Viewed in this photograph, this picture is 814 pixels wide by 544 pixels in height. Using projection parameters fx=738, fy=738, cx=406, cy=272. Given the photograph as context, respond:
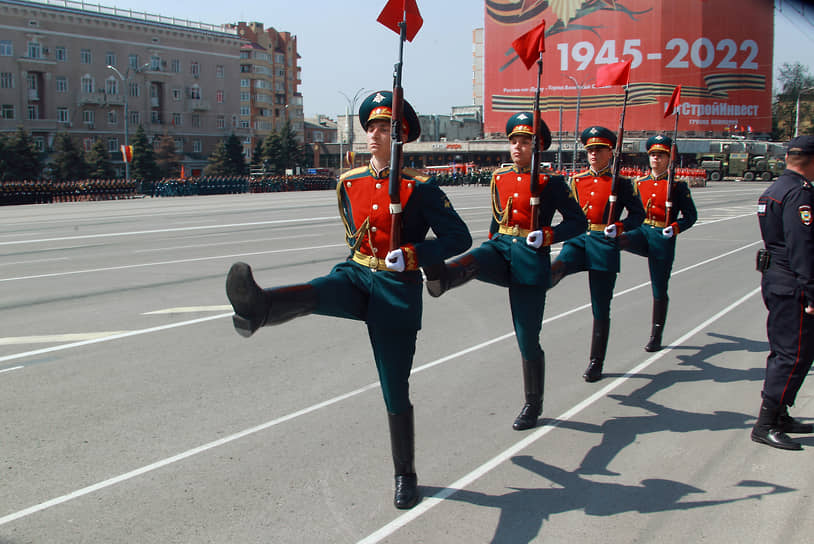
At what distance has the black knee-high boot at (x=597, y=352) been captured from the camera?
20.9 ft

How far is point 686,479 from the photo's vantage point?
4.32 meters

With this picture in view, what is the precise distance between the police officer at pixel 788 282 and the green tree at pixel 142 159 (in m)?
65.6

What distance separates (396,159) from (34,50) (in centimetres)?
8134

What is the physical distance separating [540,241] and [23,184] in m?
37.0

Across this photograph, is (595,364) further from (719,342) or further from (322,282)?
(322,282)

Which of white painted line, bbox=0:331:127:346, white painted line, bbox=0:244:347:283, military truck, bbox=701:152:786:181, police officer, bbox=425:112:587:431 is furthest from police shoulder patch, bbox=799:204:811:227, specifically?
military truck, bbox=701:152:786:181

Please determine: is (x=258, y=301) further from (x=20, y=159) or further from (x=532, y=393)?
(x=20, y=159)

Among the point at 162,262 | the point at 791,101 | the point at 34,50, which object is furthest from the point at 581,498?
the point at 791,101

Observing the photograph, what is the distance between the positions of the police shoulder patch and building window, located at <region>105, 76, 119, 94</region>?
8503 centimetres

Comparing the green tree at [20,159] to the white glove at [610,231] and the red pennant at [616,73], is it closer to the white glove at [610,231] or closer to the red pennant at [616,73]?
the red pennant at [616,73]

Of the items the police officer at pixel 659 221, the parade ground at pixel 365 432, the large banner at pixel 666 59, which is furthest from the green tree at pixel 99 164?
the police officer at pixel 659 221

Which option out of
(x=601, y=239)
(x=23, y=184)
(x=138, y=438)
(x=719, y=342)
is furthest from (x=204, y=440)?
(x=23, y=184)

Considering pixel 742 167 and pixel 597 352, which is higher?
pixel 742 167

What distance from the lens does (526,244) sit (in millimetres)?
5188
